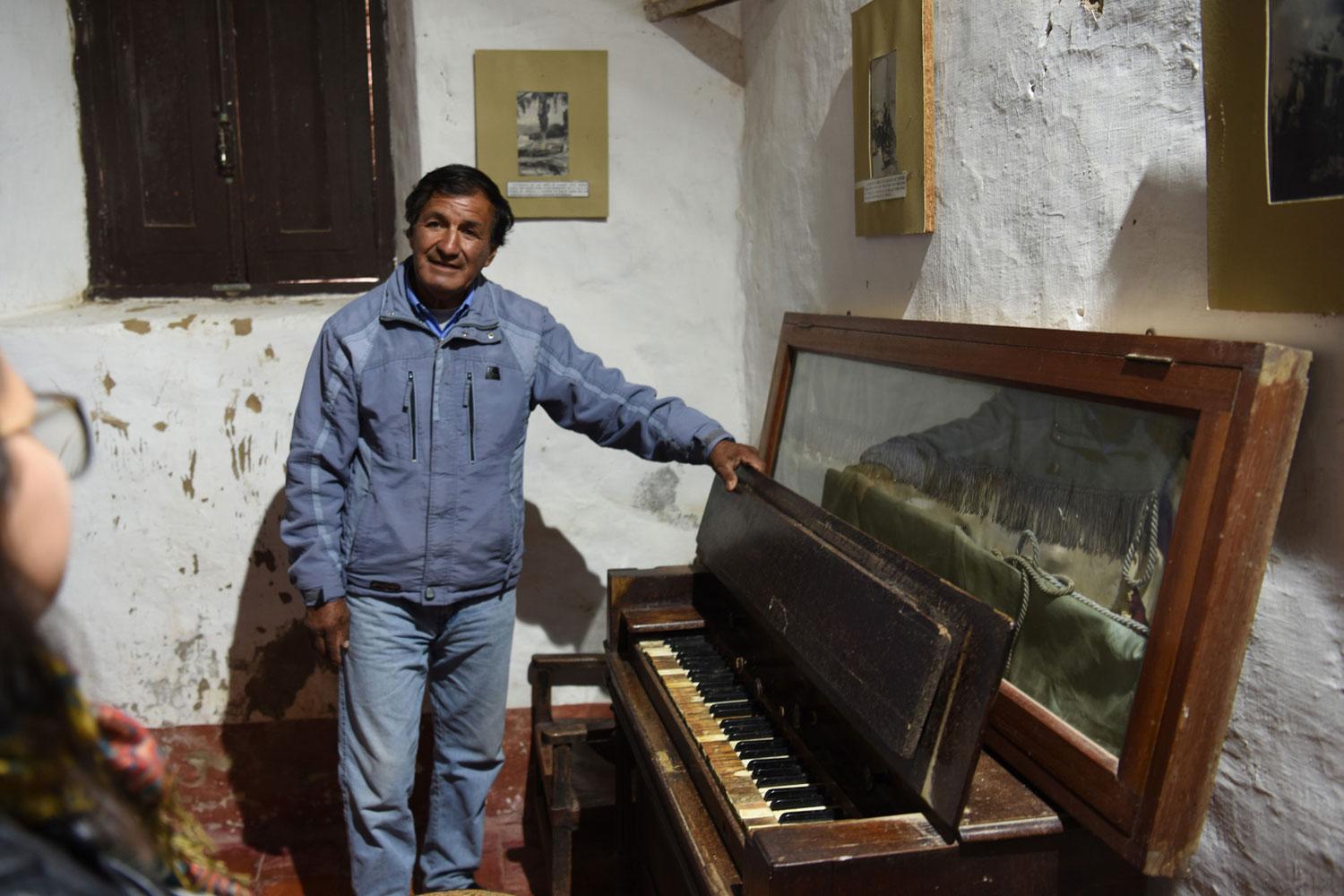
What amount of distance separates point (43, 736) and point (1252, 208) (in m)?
1.42

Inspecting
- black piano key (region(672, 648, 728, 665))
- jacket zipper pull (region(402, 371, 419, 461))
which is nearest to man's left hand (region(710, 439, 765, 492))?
black piano key (region(672, 648, 728, 665))

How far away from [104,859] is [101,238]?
11.2 ft

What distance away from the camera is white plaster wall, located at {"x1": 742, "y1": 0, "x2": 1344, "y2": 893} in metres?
1.38

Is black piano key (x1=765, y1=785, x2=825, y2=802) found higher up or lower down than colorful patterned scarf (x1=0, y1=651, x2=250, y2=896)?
lower down

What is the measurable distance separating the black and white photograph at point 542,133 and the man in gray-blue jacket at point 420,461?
63 cm

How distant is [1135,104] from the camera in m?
1.68

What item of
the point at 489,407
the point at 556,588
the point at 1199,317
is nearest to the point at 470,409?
the point at 489,407

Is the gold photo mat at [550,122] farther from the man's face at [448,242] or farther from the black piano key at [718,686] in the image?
the black piano key at [718,686]

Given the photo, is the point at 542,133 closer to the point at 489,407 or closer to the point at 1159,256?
the point at 489,407

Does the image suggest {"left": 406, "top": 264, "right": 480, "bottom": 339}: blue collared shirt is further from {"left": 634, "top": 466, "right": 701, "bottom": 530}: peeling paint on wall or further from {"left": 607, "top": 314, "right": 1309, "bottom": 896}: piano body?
{"left": 634, "top": 466, "right": 701, "bottom": 530}: peeling paint on wall

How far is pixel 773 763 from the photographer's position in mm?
1997

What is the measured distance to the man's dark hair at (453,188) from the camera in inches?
106

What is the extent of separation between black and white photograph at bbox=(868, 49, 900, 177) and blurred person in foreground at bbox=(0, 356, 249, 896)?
1.92 m

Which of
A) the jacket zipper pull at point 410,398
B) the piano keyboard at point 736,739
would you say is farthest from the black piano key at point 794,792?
the jacket zipper pull at point 410,398
